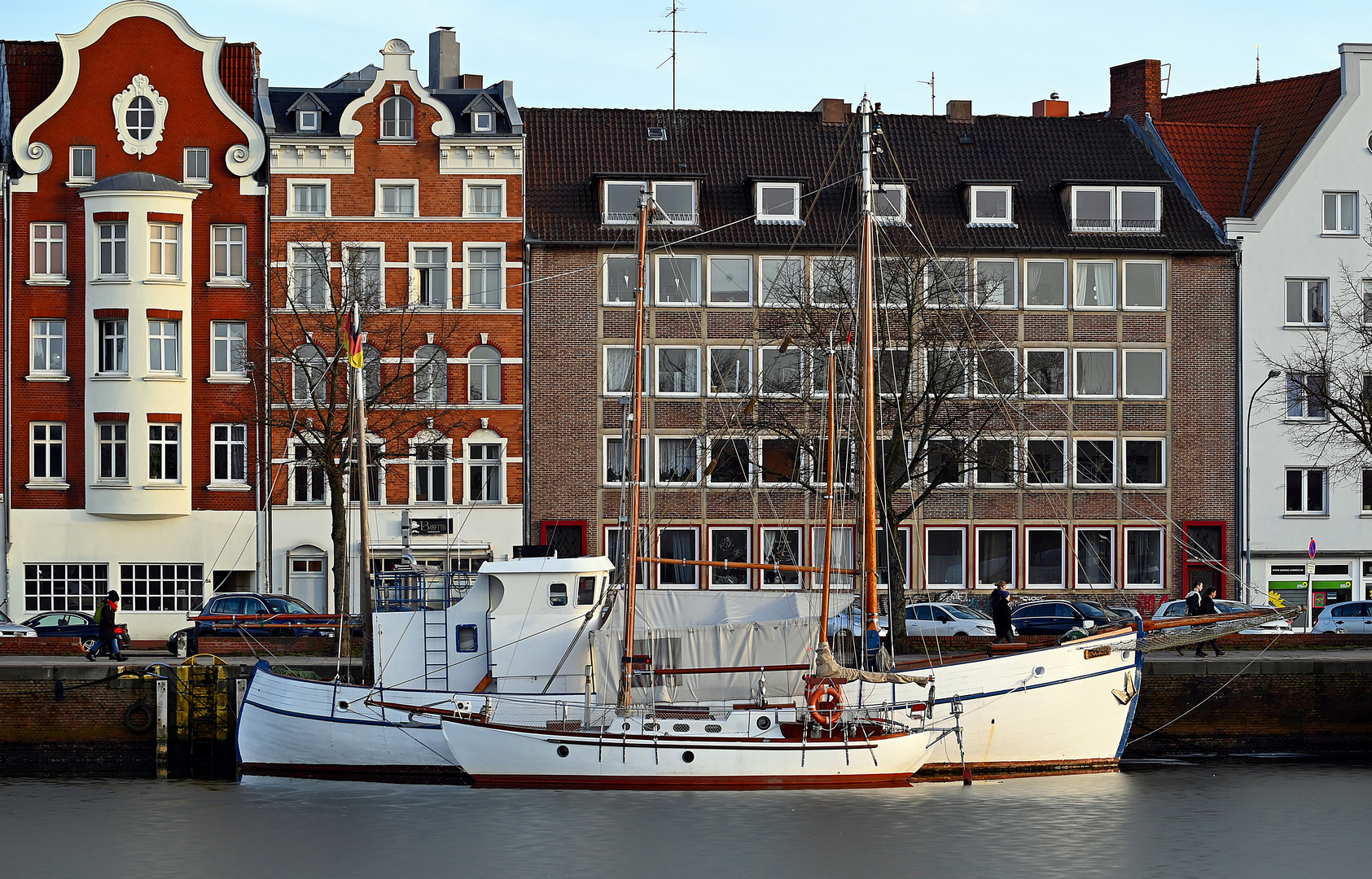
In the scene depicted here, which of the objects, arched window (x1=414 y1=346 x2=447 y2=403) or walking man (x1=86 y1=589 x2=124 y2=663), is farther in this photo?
arched window (x1=414 y1=346 x2=447 y2=403)

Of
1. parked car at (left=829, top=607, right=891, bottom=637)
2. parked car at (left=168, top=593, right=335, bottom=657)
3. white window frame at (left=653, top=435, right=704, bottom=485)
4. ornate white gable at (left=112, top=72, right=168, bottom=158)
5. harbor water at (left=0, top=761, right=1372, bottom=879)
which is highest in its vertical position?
ornate white gable at (left=112, top=72, right=168, bottom=158)

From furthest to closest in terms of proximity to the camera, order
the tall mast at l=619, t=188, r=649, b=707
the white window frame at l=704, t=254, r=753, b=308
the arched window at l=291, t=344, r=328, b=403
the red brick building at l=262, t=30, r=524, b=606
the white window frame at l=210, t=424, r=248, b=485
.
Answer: the white window frame at l=704, t=254, r=753, b=308 → the white window frame at l=210, t=424, r=248, b=485 → the red brick building at l=262, t=30, r=524, b=606 → the arched window at l=291, t=344, r=328, b=403 → the tall mast at l=619, t=188, r=649, b=707

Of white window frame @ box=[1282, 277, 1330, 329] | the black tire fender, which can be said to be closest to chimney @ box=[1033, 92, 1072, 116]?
white window frame @ box=[1282, 277, 1330, 329]

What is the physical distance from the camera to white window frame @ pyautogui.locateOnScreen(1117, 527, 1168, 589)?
201 ft

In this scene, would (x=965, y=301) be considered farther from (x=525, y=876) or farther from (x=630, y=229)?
(x=525, y=876)

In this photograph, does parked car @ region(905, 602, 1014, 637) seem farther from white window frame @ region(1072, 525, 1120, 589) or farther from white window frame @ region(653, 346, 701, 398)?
white window frame @ region(653, 346, 701, 398)

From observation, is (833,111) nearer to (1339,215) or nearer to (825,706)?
(1339,215)

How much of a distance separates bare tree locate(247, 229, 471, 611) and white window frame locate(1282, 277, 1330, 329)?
1086 inches

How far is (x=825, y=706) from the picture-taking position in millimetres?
35031

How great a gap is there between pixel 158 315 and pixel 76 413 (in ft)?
13.4

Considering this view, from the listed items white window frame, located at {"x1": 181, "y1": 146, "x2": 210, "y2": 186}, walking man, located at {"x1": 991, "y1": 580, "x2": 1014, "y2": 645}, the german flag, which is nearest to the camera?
the german flag

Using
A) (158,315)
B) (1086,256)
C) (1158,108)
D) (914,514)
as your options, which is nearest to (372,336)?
(158,315)

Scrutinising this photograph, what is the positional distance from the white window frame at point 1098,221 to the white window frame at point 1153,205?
0.05 meters

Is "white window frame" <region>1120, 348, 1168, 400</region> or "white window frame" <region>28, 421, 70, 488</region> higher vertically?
"white window frame" <region>1120, 348, 1168, 400</region>
